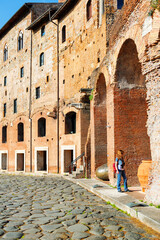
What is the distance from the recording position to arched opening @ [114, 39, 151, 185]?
9516 millimetres

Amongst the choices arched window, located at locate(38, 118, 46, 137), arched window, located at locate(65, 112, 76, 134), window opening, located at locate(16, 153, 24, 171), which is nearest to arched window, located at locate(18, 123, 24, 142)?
window opening, located at locate(16, 153, 24, 171)

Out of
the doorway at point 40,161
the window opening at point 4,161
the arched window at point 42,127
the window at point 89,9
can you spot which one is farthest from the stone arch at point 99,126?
the window opening at point 4,161

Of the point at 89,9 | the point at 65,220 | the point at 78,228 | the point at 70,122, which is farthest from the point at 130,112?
the point at 89,9

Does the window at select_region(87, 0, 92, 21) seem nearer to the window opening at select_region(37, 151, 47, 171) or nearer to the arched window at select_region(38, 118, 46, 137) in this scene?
the arched window at select_region(38, 118, 46, 137)

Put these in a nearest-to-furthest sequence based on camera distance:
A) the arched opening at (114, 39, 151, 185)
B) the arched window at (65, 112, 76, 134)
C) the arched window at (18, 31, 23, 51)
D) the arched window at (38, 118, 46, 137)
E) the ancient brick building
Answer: the ancient brick building
the arched opening at (114, 39, 151, 185)
the arched window at (65, 112, 76, 134)
the arched window at (38, 118, 46, 137)
the arched window at (18, 31, 23, 51)

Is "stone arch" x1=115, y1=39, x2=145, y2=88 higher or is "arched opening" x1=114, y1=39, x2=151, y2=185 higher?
"stone arch" x1=115, y1=39, x2=145, y2=88

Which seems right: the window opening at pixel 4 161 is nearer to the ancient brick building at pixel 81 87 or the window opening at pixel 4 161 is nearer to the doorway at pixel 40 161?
the ancient brick building at pixel 81 87

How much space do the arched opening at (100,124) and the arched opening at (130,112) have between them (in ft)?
8.31

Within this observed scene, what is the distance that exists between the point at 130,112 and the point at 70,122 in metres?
7.90

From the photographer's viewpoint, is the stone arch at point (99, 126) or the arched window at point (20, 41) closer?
the stone arch at point (99, 126)

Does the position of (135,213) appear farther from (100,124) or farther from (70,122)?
(70,122)

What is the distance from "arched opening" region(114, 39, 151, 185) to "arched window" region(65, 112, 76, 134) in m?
7.58

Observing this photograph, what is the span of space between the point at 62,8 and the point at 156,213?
15711 mm

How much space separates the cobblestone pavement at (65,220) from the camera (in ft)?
14.5
